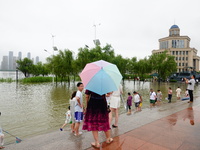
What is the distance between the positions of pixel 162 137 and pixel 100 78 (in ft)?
9.23

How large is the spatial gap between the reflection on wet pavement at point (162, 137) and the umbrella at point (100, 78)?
160 centimetres

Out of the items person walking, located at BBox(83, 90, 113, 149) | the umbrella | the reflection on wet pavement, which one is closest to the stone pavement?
the reflection on wet pavement

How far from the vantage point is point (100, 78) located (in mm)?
3660

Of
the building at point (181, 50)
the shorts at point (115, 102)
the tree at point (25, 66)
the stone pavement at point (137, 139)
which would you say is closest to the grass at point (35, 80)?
the tree at point (25, 66)

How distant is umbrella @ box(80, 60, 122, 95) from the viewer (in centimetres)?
363

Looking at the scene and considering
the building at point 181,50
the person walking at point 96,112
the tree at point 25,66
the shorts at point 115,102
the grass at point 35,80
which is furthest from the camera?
the building at point 181,50

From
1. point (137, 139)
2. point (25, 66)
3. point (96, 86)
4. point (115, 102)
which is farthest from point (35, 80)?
point (96, 86)

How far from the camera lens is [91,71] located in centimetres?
381

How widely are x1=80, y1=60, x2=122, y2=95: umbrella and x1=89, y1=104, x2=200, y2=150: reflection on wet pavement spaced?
160cm

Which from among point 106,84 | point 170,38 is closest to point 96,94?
point 106,84

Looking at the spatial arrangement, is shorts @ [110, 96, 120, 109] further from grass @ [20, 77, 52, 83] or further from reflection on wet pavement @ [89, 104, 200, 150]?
grass @ [20, 77, 52, 83]

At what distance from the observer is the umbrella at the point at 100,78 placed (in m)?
3.63

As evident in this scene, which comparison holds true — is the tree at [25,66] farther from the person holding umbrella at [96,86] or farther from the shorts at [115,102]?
the person holding umbrella at [96,86]

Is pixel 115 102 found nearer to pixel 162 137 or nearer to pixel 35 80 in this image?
pixel 162 137
